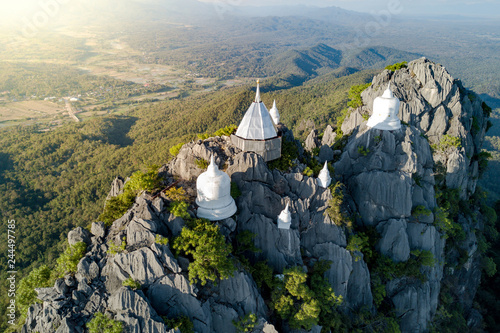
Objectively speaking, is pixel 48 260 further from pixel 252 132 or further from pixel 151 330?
pixel 252 132

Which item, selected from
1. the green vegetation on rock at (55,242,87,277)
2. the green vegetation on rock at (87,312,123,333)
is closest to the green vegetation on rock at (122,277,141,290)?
the green vegetation on rock at (87,312,123,333)

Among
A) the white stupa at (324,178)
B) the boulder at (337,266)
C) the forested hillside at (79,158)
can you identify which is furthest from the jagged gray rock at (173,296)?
the forested hillside at (79,158)

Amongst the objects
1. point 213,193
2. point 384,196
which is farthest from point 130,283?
point 384,196

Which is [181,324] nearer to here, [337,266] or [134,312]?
[134,312]

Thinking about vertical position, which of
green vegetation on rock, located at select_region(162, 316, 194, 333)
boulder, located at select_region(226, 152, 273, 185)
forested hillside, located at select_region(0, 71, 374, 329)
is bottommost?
forested hillside, located at select_region(0, 71, 374, 329)

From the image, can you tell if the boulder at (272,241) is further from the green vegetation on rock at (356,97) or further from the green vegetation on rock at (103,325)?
the green vegetation on rock at (356,97)

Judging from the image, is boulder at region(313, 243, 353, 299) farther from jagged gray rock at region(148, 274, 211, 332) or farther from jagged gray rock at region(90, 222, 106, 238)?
jagged gray rock at region(90, 222, 106, 238)

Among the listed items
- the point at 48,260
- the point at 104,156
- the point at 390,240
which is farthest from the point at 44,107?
the point at 390,240

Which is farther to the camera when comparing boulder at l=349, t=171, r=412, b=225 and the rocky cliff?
boulder at l=349, t=171, r=412, b=225

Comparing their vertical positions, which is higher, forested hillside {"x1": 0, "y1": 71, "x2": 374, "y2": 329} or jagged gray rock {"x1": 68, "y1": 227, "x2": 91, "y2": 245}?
jagged gray rock {"x1": 68, "y1": 227, "x2": 91, "y2": 245}
